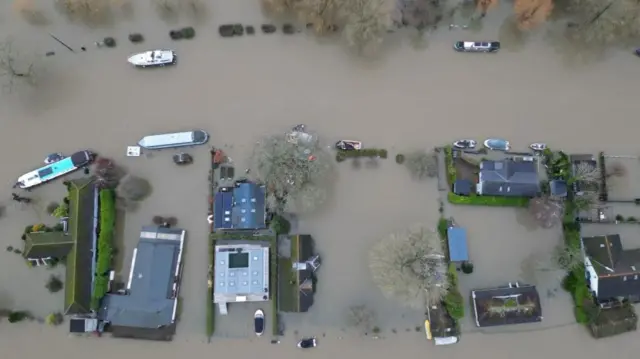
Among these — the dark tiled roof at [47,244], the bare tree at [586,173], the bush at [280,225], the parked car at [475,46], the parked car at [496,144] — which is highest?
the parked car at [475,46]

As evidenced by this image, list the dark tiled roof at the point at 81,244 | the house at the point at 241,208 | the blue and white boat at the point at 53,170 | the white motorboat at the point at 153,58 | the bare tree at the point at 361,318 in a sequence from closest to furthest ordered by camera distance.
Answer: the dark tiled roof at the point at 81,244
the bare tree at the point at 361,318
the house at the point at 241,208
the blue and white boat at the point at 53,170
the white motorboat at the point at 153,58

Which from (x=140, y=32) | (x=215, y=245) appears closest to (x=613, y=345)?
(x=215, y=245)

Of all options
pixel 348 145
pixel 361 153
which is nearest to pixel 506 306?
pixel 361 153

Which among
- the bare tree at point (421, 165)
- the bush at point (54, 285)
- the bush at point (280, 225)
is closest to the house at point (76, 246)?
the bush at point (54, 285)

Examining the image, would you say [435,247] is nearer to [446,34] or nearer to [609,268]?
[609,268]

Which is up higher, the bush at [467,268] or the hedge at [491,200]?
the hedge at [491,200]

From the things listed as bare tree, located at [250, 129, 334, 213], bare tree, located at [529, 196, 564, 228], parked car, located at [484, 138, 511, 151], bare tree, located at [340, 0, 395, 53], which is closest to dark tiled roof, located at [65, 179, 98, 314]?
bare tree, located at [250, 129, 334, 213]

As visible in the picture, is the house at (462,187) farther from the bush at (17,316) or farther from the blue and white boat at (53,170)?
the bush at (17,316)

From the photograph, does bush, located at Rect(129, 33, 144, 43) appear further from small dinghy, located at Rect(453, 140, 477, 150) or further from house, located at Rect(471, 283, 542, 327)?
house, located at Rect(471, 283, 542, 327)
